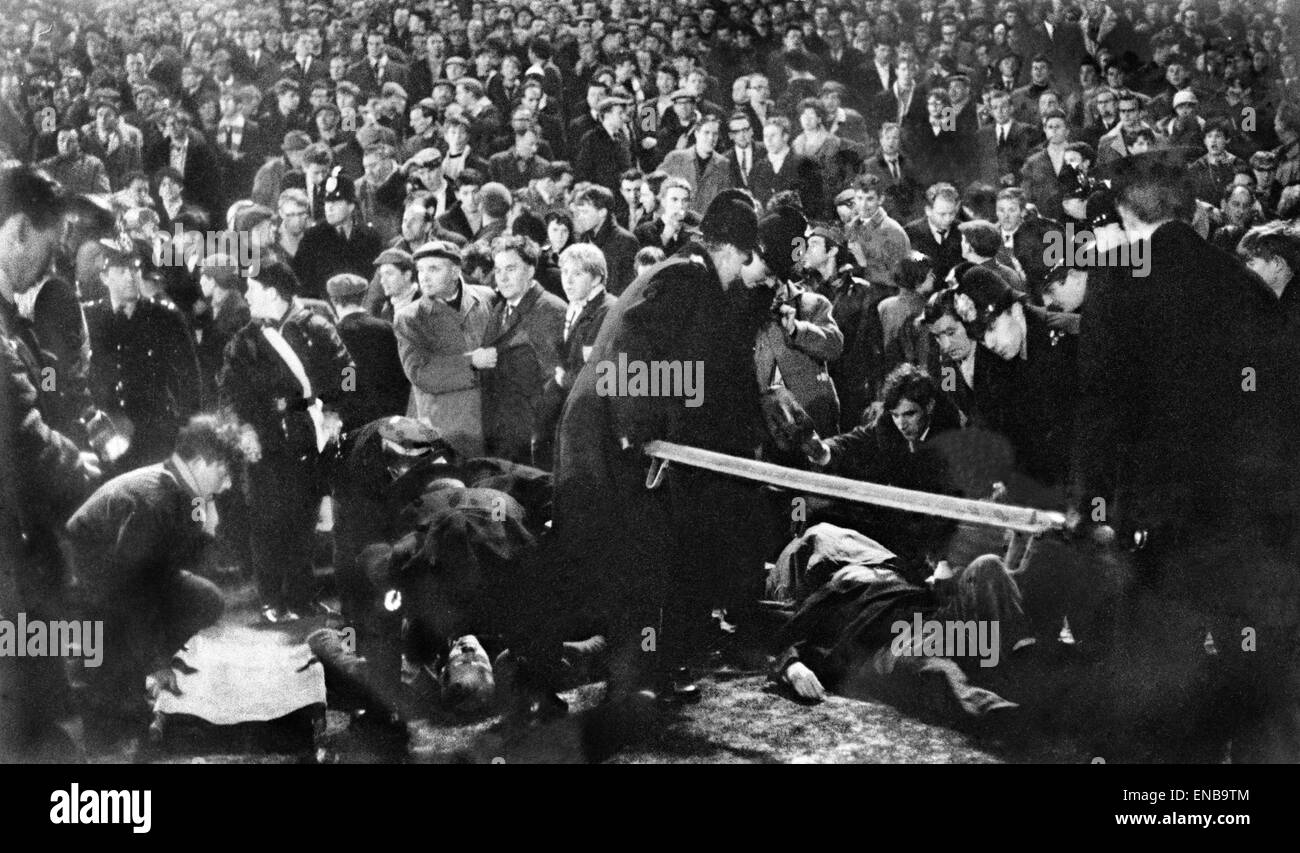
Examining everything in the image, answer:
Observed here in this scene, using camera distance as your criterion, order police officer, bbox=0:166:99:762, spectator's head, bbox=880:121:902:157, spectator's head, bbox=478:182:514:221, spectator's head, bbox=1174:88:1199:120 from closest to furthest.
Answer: police officer, bbox=0:166:99:762, spectator's head, bbox=478:182:514:221, spectator's head, bbox=880:121:902:157, spectator's head, bbox=1174:88:1199:120

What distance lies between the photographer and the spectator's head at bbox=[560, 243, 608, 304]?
760 cm

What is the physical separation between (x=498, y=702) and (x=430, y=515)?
1033 millimetres

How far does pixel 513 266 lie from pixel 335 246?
96 centimetres

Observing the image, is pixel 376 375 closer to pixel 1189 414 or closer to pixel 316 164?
pixel 316 164

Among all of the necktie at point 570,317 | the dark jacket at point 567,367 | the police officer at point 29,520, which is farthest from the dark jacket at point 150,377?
the necktie at point 570,317

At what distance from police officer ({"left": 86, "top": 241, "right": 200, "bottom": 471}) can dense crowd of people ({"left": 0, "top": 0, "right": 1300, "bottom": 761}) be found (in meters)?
0.02

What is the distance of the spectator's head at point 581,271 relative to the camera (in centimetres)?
760

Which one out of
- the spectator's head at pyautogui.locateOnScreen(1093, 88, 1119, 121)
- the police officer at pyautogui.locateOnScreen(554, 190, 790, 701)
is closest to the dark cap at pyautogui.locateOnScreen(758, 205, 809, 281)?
the police officer at pyautogui.locateOnScreen(554, 190, 790, 701)

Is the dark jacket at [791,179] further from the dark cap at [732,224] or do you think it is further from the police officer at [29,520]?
the police officer at [29,520]

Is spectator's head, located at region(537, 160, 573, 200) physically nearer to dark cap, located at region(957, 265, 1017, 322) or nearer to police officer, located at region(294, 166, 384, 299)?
police officer, located at region(294, 166, 384, 299)

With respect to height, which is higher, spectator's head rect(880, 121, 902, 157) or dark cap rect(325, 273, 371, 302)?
spectator's head rect(880, 121, 902, 157)

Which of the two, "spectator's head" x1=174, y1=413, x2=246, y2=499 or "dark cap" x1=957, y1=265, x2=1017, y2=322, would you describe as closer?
"spectator's head" x1=174, y1=413, x2=246, y2=499

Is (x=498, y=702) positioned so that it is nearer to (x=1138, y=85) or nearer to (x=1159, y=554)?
(x=1159, y=554)

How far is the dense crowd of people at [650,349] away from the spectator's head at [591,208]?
0.02m
